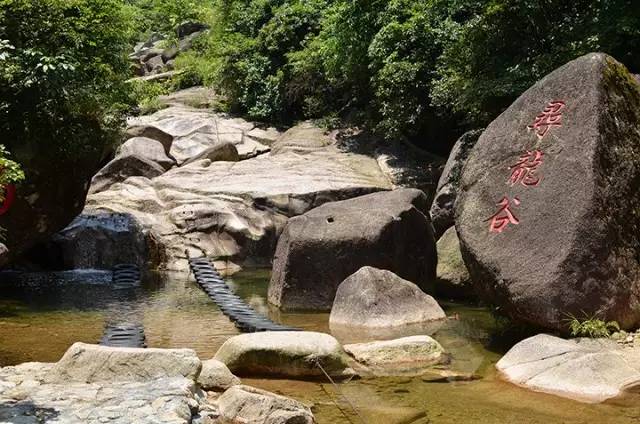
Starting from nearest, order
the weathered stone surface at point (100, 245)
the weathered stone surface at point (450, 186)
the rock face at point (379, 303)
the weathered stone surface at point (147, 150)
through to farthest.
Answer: the rock face at point (379, 303)
the weathered stone surface at point (450, 186)
the weathered stone surface at point (100, 245)
the weathered stone surface at point (147, 150)

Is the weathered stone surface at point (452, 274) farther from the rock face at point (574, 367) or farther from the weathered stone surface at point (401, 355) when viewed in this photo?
the rock face at point (574, 367)

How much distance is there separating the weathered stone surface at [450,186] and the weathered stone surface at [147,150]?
11.8 meters

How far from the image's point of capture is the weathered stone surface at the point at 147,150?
2570cm

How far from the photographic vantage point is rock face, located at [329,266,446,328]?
38.2ft

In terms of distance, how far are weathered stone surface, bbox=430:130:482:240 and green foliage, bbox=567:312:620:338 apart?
748 centimetres

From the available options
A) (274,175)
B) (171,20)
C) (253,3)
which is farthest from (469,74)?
(171,20)

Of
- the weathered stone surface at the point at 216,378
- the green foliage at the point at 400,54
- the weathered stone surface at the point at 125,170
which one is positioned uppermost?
the green foliage at the point at 400,54

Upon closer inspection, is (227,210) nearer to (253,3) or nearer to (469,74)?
(469,74)

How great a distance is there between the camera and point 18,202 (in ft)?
47.1

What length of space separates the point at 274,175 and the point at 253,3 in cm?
1149

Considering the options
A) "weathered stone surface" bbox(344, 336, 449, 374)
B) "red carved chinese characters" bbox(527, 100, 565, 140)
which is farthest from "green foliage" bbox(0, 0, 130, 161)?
"red carved chinese characters" bbox(527, 100, 565, 140)

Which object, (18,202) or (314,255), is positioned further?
(18,202)

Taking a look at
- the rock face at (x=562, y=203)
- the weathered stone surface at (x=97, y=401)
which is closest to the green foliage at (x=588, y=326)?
the rock face at (x=562, y=203)

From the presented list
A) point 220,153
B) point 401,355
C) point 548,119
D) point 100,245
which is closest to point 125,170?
point 220,153
